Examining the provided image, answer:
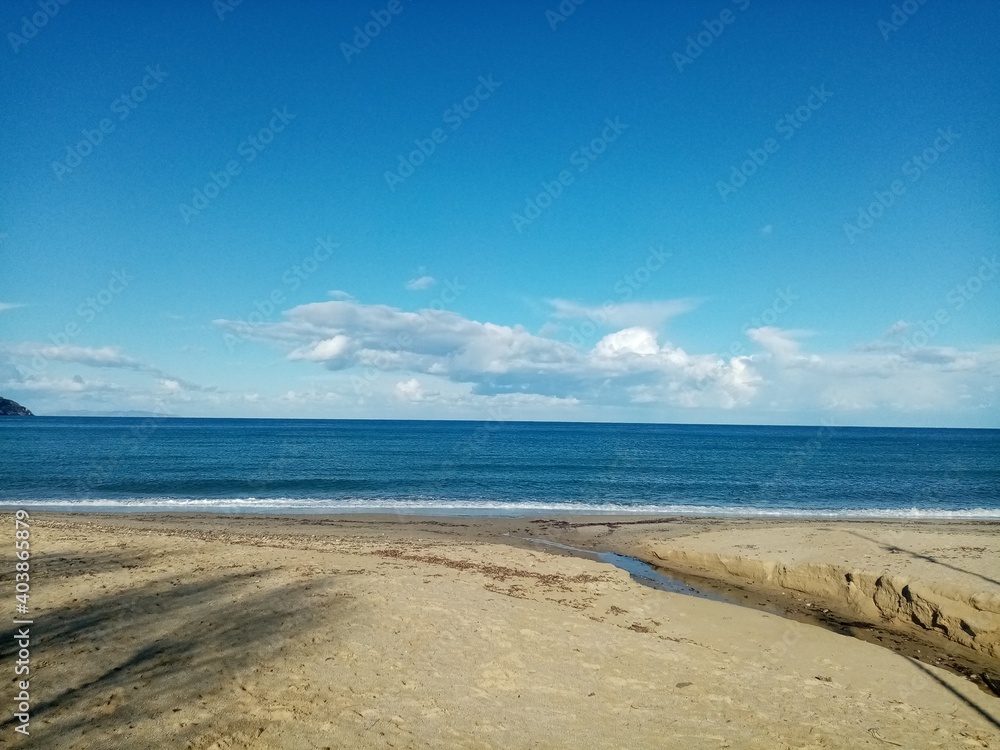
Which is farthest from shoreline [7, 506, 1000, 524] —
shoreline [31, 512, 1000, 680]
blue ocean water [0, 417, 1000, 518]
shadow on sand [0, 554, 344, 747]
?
shadow on sand [0, 554, 344, 747]

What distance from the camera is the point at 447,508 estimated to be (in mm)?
31109

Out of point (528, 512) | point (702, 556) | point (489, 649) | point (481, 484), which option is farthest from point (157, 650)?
point (481, 484)

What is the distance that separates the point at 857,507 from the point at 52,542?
39.8 meters

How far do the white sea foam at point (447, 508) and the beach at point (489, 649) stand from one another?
485 inches

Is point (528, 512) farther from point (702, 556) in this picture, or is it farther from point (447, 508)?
point (702, 556)

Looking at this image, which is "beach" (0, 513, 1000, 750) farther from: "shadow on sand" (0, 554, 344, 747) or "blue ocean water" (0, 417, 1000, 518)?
"blue ocean water" (0, 417, 1000, 518)

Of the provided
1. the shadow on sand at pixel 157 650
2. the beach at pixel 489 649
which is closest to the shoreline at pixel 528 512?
the beach at pixel 489 649

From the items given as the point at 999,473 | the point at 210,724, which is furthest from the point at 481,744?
the point at 999,473

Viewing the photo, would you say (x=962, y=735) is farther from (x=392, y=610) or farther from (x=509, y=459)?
(x=509, y=459)

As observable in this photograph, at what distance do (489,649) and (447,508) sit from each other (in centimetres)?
2163

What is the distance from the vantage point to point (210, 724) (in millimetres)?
6832

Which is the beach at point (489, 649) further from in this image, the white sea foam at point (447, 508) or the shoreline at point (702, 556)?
the white sea foam at point (447, 508)

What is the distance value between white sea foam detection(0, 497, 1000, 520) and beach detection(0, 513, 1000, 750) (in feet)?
40.4

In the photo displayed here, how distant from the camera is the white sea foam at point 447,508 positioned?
98.7 ft
